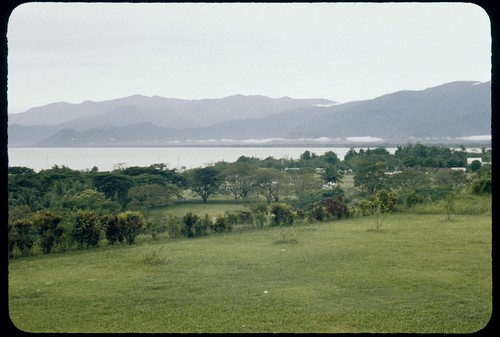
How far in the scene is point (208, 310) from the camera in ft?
16.4

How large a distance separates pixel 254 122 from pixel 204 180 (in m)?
31.3

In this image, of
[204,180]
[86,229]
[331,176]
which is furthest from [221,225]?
[331,176]

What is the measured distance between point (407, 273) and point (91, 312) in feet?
12.9

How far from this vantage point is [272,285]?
611 cm

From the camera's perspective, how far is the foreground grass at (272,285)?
4613mm

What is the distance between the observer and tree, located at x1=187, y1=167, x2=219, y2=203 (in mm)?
14617

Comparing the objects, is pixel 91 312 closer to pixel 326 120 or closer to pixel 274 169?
pixel 274 169

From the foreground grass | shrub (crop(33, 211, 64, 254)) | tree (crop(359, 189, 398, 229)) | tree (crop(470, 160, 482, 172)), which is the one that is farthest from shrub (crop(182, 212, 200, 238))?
tree (crop(470, 160, 482, 172))

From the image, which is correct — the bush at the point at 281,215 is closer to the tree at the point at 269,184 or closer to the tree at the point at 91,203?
the tree at the point at 269,184

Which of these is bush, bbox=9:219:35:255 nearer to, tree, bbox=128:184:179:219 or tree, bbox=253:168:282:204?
tree, bbox=128:184:179:219

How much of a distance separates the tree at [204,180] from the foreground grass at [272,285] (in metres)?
5.19

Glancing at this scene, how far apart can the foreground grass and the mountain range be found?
28315mm

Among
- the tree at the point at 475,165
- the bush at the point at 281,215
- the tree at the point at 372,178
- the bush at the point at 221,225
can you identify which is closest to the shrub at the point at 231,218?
the bush at the point at 221,225

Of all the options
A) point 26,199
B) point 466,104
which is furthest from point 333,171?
point 466,104
